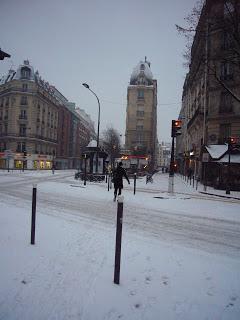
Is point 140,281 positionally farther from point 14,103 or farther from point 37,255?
point 14,103

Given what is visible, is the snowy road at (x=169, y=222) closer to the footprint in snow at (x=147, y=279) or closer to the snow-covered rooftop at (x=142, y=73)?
the footprint in snow at (x=147, y=279)

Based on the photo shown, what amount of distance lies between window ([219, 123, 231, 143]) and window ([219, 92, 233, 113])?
1.42 metres

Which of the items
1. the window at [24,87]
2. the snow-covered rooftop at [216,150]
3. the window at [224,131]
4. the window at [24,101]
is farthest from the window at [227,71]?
the window at [24,87]

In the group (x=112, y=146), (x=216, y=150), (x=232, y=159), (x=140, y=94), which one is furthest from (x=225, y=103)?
(x=140, y=94)

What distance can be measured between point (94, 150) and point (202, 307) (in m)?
24.2

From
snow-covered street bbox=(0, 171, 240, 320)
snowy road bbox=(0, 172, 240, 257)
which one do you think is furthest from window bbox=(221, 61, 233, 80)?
snow-covered street bbox=(0, 171, 240, 320)

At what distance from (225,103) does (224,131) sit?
2.75 m

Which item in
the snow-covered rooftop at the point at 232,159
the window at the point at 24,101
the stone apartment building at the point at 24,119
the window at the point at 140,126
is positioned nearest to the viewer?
the snow-covered rooftop at the point at 232,159

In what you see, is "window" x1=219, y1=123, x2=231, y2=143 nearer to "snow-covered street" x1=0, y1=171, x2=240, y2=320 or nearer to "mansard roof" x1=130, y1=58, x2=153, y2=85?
"snow-covered street" x1=0, y1=171, x2=240, y2=320

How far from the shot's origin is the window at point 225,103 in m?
27.7

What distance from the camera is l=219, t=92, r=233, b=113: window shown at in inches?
1089

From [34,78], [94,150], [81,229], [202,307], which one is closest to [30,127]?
[34,78]

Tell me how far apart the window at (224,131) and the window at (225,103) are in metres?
1.42

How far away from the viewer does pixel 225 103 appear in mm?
28188
